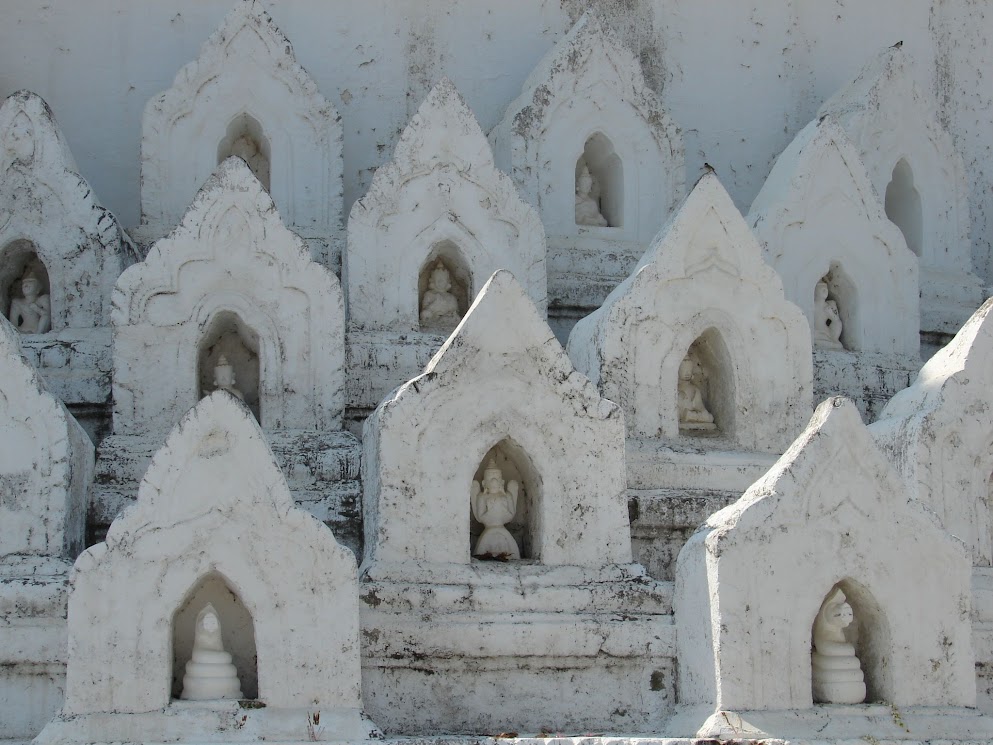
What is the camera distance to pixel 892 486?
10.5 metres

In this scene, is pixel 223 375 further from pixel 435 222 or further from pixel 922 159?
pixel 922 159

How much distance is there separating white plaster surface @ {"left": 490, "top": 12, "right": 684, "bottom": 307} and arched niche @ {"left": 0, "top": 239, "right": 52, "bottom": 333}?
3543mm

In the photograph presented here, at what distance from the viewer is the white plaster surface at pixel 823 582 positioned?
33.2ft

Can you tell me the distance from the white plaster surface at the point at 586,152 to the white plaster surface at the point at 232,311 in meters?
2.54

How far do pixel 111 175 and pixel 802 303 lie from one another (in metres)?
5.31

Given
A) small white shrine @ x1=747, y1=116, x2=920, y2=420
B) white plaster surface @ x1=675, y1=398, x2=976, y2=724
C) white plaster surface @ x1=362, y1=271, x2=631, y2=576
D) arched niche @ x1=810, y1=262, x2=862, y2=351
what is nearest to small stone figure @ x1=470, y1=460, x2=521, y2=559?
white plaster surface @ x1=362, y1=271, x2=631, y2=576

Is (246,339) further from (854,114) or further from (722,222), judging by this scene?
(854,114)

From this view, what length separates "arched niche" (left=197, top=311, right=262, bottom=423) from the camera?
40.6ft

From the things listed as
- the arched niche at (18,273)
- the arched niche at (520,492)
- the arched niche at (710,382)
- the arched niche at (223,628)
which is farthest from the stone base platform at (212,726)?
the arched niche at (18,273)

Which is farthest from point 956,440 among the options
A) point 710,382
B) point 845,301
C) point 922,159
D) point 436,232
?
point 922,159

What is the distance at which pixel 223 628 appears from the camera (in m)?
10.1

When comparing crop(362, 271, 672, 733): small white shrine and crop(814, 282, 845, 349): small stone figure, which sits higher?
crop(814, 282, 845, 349): small stone figure

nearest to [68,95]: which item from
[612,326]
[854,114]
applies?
[612,326]

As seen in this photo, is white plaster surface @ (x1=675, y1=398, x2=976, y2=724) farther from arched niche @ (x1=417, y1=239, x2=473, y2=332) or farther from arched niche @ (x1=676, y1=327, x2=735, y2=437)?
arched niche @ (x1=417, y1=239, x2=473, y2=332)
